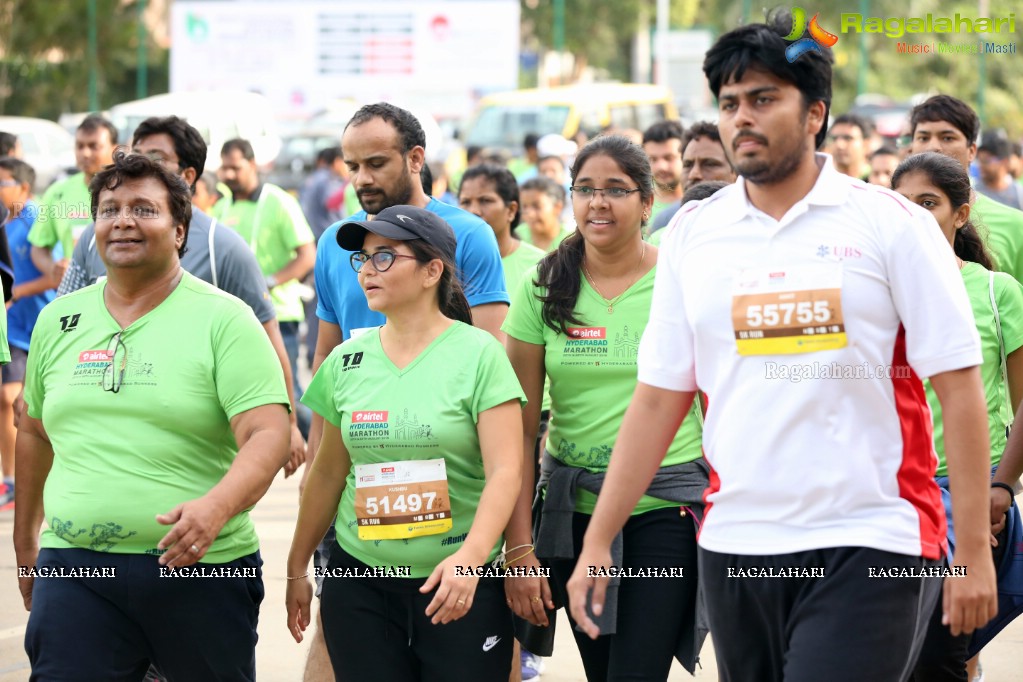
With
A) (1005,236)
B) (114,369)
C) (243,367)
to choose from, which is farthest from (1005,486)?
(114,369)

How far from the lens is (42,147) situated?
2712 centimetres

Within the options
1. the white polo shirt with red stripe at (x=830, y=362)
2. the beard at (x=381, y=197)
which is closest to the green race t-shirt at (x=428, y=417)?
the white polo shirt with red stripe at (x=830, y=362)

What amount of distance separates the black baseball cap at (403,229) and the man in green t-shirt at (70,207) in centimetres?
467

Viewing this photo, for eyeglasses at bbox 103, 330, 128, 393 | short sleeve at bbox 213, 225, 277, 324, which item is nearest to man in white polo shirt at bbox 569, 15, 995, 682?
eyeglasses at bbox 103, 330, 128, 393

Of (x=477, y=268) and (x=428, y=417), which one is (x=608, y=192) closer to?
(x=477, y=268)

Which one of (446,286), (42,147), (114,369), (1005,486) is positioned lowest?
(1005,486)

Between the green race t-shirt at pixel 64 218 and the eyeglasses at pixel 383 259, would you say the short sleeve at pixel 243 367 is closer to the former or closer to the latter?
the eyeglasses at pixel 383 259

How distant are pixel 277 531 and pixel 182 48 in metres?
23.5

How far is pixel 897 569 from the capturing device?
3.15 m

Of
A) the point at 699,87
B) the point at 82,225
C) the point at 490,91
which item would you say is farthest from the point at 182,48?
the point at 82,225

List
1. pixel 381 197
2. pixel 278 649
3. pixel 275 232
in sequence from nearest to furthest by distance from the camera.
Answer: pixel 381 197 → pixel 278 649 → pixel 275 232

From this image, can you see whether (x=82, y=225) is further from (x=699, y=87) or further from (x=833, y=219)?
(x=699, y=87)

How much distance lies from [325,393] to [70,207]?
504 centimetres

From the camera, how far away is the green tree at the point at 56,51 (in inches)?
1364
